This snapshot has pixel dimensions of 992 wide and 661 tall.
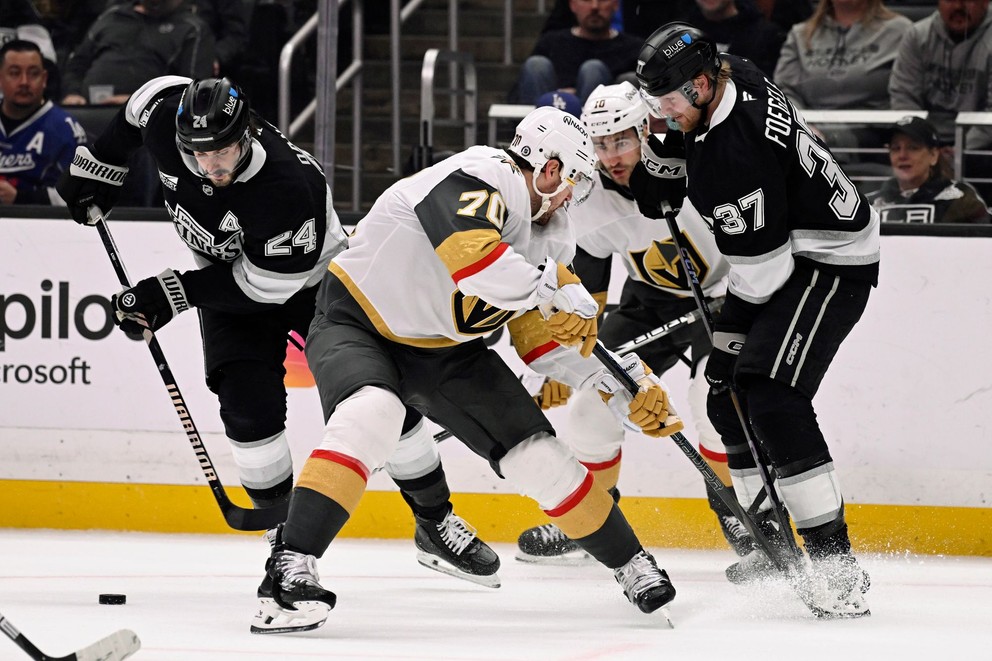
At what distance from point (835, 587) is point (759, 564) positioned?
0.58 m

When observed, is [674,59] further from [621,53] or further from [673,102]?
[621,53]

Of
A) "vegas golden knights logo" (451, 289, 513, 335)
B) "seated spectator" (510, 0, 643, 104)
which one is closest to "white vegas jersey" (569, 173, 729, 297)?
"vegas golden knights logo" (451, 289, 513, 335)

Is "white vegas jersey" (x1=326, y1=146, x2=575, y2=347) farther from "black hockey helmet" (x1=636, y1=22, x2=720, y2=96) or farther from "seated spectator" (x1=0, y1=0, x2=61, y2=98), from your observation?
"seated spectator" (x1=0, y1=0, x2=61, y2=98)

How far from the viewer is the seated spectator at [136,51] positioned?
5777 millimetres

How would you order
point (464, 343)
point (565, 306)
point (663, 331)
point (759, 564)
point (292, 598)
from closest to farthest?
1. point (292, 598)
2. point (565, 306)
3. point (464, 343)
4. point (759, 564)
5. point (663, 331)

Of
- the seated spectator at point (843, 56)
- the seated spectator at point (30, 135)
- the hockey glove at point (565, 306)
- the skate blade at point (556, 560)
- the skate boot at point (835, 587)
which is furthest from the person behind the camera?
the seated spectator at point (843, 56)

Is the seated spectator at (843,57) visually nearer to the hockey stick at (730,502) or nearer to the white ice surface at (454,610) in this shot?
the white ice surface at (454,610)

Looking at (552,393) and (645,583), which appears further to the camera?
(552,393)

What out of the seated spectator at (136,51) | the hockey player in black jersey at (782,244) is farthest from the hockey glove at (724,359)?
the seated spectator at (136,51)

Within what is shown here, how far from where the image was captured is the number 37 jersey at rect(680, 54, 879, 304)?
2988mm

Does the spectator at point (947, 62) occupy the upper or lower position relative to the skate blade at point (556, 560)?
upper

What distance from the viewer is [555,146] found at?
295 cm

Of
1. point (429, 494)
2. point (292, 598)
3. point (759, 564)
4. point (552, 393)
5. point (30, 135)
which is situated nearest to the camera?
point (292, 598)

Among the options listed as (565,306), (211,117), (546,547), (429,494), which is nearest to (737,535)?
(546,547)
